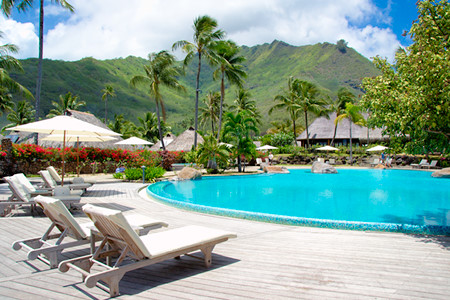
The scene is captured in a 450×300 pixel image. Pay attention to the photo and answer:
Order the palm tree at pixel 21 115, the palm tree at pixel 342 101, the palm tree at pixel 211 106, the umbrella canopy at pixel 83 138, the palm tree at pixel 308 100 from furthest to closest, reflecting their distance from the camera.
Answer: the palm tree at pixel 21 115 < the palm tree at pixel 211 106 < the palm tree at pixel 342 101 < the palm tree at pixel 308 100 < the umbrella canopy at pixel 83 138

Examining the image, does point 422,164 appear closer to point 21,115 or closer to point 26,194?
point 26,194

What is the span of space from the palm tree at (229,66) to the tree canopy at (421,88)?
19.6 metres

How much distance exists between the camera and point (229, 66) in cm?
2559

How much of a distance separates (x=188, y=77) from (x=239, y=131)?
10954 centimetres

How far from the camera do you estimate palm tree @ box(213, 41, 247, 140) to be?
24.9m

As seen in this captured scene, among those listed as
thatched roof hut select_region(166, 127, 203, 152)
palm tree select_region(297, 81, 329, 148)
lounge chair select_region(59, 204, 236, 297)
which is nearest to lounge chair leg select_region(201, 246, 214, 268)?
lounge chair select_region(59, 204, 236, 297)

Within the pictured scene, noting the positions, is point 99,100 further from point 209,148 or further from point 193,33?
point 209,148

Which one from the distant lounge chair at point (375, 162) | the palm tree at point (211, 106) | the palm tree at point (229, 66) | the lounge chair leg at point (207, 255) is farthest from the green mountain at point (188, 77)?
the lounge chair leg at point (207, 255)

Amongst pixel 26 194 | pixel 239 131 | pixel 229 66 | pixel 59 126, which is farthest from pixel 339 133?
pixel 26 194

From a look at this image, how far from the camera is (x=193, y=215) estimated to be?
6.52 m

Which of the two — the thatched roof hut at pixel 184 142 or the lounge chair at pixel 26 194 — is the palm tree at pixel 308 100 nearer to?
the thatched roof hut at pixel 184 142

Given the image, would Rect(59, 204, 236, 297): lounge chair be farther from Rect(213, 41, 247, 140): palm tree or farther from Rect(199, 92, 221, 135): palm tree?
Rect(199, 92, 221, 135): palm tree

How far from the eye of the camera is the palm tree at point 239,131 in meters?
19.7

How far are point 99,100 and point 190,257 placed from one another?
89919mm
